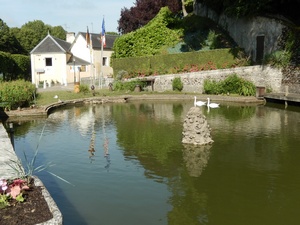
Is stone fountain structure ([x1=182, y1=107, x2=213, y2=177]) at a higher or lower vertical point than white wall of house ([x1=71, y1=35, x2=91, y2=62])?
lower

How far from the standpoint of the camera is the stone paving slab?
7.96 meters

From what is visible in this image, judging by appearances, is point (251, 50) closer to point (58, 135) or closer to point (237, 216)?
point (58, 135)

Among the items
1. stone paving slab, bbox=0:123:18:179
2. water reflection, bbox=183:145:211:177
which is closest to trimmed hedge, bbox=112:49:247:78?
water reflection, bbox=183:145:211:177

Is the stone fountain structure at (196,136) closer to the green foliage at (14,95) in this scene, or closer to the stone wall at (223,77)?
the green foliage at (14,95)

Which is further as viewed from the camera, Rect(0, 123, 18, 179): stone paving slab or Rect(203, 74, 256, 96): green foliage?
Rect(203, 74, 256, 96): green foliage

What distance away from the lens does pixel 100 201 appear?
8633mm

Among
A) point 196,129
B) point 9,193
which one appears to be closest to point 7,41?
point 196,129

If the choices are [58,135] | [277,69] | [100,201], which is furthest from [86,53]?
[100,201]

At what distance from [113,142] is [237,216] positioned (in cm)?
802

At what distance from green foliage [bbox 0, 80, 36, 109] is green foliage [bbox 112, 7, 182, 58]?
62.1ft

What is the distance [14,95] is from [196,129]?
563 inches

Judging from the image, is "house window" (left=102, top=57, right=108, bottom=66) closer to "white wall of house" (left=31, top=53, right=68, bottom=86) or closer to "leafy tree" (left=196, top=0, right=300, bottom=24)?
"white wall of house" (left=31, top=53, right=68, bottom=86)

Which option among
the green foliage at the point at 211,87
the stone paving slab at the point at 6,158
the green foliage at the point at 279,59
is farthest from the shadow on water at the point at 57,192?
the green foliage at the point at 279,59

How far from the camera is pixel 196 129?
13688 mm
